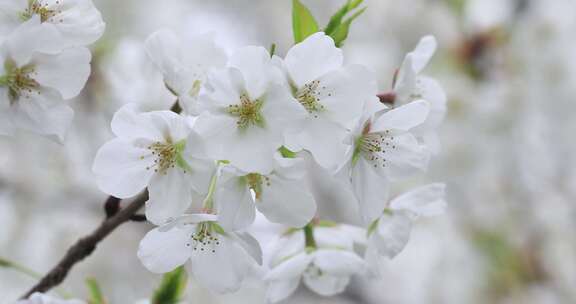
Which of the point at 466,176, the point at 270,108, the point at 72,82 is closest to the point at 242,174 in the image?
the point at 270,108

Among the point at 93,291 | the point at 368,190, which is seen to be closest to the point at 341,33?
the point at 368,190

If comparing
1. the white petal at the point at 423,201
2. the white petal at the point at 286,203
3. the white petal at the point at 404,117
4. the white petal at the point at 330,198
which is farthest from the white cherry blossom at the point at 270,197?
the white petal at the point at 330,198

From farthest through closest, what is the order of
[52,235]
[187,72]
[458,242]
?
[458,242] → [52,235] → [187,72]

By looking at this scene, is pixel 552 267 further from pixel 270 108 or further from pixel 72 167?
pixel 270 108

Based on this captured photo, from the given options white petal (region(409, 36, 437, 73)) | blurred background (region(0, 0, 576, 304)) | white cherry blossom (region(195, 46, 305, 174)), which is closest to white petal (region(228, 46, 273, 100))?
white cherry blossom (region(195, 46, 305, 174))

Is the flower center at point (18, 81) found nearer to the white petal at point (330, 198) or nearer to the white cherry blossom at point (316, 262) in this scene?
the white cherry blossom at point (316, 262)

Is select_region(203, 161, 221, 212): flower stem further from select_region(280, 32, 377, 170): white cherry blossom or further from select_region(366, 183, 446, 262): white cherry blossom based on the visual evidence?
select_region(366, 183, 446, 262): white cherry blossom

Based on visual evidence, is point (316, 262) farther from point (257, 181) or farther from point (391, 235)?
point (257, 181)
